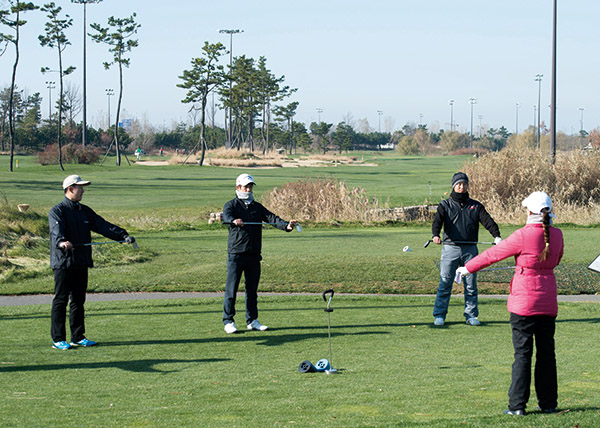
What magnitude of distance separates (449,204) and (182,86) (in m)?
76.3

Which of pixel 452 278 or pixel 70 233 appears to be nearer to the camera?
pixel 70 233

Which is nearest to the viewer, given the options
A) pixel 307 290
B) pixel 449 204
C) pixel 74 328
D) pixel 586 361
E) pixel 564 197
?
pixel 586 361

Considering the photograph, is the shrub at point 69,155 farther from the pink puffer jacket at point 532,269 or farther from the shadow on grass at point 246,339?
the pink puffer jacket at point 532,269

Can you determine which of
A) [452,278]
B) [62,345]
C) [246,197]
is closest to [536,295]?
[452,278]

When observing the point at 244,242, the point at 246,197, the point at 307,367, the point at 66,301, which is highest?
the point at 246,197

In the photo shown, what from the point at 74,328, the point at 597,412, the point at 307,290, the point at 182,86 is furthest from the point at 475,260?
the point at 182,86

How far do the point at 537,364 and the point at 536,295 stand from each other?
22.9 inches

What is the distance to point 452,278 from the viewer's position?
34.3 feet

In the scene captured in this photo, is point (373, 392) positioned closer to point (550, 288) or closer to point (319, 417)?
point (319, 417)

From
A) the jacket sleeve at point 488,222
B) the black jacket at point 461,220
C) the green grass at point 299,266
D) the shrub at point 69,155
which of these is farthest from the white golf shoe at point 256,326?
the shrub at point 69,155

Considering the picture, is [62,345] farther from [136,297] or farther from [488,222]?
[488,222]

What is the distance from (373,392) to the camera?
684 cm

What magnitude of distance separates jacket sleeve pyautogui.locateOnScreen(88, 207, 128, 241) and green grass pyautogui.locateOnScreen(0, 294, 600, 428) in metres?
1.35

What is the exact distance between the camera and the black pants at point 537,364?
5.98 metres
